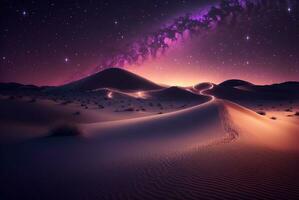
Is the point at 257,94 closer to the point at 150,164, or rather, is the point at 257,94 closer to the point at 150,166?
the point at 150,164

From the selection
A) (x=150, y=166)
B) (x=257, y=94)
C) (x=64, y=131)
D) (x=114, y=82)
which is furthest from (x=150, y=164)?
(x=114, y=82)

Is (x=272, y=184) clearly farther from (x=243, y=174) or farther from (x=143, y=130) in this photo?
(x=143, y=130)

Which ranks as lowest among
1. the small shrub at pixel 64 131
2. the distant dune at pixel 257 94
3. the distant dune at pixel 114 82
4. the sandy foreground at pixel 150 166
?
the sandy foreground at pixel 150 166

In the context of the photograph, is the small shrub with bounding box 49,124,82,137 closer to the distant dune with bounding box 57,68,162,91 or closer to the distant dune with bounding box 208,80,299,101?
the distant dune with bounding box 208,80,299,101

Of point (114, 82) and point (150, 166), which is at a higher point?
point (114, 82)

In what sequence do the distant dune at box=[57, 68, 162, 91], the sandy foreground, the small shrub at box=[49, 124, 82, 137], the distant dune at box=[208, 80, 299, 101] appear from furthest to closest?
the distant dune at box=[57, 68, 162, 91] < the distant dune at box=[208, 80, 299, 101] < the small shrub at box=[49, 124, 82, 137] < the sandy foreground

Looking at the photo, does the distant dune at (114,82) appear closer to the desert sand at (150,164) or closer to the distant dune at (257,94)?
the distant dune at (257,94)

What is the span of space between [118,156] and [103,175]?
1707 millimetres

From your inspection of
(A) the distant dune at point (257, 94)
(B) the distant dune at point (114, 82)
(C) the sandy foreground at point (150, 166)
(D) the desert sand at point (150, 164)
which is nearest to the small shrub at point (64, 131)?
(D) the desert sand at point (150, 164)

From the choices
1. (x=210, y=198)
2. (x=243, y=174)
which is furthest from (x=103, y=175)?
(x=243, y=174)

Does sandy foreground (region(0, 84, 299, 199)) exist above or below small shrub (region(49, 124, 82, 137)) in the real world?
below

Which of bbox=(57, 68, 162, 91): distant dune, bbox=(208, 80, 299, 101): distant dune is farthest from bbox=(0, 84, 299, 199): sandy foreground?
bbox=(57, 68, 162, 91): distant dune

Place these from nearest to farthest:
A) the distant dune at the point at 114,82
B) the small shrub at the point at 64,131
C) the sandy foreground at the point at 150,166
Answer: the sandy foreground at the point at 150,166, the small shrub at the point at 64,131, the distant dune at the point at 114,82

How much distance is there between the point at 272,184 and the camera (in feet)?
14.8
